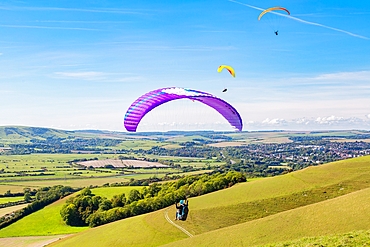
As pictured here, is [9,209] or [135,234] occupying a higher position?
[135,234]

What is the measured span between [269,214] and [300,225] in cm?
718

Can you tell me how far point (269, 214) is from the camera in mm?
41125

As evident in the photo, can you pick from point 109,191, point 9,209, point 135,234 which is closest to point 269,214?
point 135,234

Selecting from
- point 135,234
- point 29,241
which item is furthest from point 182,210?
point 29,241

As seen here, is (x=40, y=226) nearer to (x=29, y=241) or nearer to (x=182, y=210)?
(x=29, y=241)

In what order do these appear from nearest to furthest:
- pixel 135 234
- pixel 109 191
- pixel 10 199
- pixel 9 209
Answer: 1. pixel 135 234
2. pixel 9 209
3. pixel 10 199
4. pixel 109 191

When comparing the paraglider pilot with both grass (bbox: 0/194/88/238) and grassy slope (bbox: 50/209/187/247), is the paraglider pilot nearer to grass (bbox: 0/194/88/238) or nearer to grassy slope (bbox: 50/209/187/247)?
grassy slope (bbox: 50/209/187/247)

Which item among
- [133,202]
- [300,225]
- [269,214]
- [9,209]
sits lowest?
[9,209]

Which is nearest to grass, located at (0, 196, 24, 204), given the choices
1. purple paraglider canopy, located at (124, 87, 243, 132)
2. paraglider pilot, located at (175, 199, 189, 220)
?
purple paraglider canopy, located at (124, 87, 243, 132)

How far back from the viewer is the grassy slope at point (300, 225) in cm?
3170

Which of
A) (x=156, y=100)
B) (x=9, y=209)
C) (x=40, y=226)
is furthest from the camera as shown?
(x=9, y=209)

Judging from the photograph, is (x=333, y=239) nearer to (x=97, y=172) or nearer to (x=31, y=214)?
(x=31, y=214)

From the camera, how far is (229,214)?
4244cm

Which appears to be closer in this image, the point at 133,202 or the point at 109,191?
the point at 133,202
